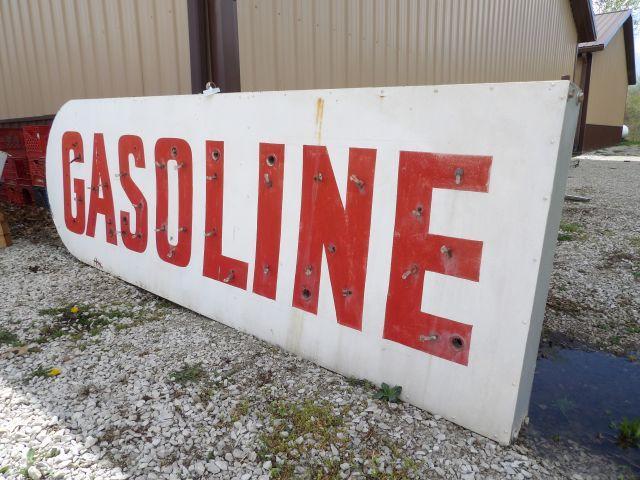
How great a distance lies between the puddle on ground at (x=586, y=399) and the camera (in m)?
1.94

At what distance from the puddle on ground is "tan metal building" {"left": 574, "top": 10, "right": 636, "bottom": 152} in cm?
1577

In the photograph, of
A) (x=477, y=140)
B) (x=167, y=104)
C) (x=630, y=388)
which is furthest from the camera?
(x=167, y=104)

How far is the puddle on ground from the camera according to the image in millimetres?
1943

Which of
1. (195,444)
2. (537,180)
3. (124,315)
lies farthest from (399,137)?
(124,315)

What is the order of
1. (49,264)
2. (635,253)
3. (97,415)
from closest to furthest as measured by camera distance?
1. (97,415)
2. (49,264)
3. (635,253)

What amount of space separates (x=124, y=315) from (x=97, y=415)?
3.69ft

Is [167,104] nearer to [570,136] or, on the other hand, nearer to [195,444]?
[195,444]

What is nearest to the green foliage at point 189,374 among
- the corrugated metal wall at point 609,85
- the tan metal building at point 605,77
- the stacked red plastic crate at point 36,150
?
the stacked red plastic crate at point 36,150

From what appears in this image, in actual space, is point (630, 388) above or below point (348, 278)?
below

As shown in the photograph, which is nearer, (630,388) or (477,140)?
(477,140)

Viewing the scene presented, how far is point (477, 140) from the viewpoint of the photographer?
185 cm

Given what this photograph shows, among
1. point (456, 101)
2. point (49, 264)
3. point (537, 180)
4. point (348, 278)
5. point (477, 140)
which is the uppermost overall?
point (456, 101)

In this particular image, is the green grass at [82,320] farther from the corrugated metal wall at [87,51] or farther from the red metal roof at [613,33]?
the red metal roof at [613,33]

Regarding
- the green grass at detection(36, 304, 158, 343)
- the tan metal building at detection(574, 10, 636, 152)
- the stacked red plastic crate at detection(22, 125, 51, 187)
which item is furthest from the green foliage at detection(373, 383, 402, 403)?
the tan metal building at detection(574, 10, 636, 152)
